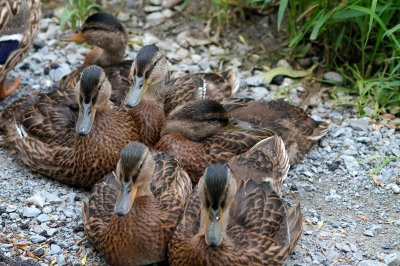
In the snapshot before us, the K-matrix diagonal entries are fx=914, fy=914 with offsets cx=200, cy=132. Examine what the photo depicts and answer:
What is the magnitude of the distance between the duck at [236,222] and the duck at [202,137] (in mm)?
338

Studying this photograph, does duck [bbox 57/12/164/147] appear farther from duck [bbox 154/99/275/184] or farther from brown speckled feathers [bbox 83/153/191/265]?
brown speckled feathers [bbox 83/153/191/265]

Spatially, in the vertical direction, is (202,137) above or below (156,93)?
below

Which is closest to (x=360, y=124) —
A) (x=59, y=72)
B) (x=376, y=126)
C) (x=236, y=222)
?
(x=376, y=126)

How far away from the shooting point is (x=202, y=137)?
634 centimetres

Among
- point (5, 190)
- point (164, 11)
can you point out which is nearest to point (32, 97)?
point (5, 190)

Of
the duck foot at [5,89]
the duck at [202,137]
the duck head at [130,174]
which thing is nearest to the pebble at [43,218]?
the duck head at [130,174]

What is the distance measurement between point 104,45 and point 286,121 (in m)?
1.65

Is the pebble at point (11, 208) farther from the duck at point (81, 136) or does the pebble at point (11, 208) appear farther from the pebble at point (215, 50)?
the pebble at point (215, 50)

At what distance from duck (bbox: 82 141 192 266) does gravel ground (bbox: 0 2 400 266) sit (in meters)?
0.21

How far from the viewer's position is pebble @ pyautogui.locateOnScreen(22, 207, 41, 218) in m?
5.99

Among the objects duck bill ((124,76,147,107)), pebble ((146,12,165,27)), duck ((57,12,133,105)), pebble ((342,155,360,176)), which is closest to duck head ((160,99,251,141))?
duck bill ((124,76,147,107))

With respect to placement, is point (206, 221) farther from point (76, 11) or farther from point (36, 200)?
point (76, 11)

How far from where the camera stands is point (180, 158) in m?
6.26

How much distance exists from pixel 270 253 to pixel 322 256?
475mm
